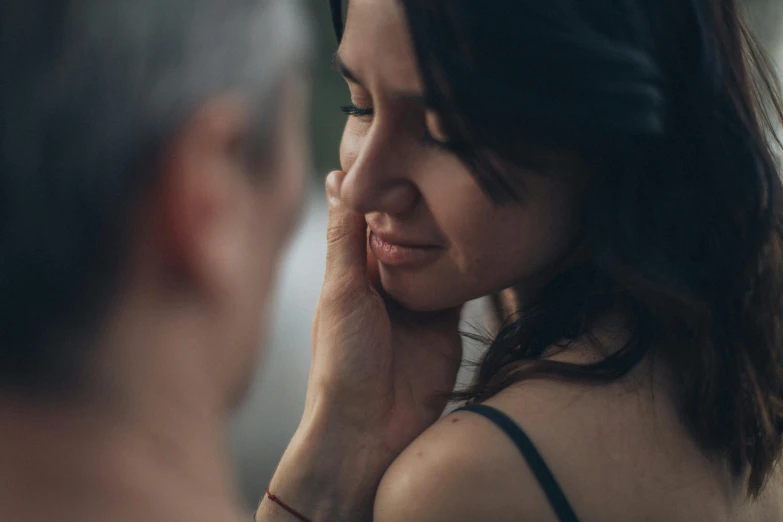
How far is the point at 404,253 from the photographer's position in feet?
2.37

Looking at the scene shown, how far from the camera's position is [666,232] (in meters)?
0.71

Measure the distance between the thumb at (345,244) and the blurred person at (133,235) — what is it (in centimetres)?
46

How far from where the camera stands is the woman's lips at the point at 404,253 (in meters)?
0.71

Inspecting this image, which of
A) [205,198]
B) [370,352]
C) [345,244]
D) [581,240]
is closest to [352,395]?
[370,352]

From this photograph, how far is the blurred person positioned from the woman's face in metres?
0.30

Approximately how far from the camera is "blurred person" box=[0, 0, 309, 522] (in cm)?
31

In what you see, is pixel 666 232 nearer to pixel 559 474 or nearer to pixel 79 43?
pixel 559 474

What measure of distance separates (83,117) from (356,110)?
0.42 meters

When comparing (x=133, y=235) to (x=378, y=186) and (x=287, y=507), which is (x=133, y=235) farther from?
(x=287, y=507)

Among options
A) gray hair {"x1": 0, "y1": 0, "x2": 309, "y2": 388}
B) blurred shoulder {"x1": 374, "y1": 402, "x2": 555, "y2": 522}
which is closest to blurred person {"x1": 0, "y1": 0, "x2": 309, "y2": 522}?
gray hair {"x1": 0, "y1": 0, "x2": 309, "y2": 388}

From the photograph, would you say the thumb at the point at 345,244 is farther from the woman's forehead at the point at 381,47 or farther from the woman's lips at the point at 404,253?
the woman's forehead at the point at 381,47

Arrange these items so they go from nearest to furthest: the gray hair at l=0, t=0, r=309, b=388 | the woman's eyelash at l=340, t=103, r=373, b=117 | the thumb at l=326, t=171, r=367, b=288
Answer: the gray hair at l=0, t=0, r=309, b=388 → the woman's eyelash at l=340, t=103, r=373, b=117 → the thumb at l=326, t=171, r=367, b=288

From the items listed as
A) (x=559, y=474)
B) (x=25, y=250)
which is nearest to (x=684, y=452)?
(x=559, y=474)

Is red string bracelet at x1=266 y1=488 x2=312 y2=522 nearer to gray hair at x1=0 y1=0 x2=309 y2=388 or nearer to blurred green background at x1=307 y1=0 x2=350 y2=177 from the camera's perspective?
blurred green background at x1=307 y1=0 x2=350 y2=177
